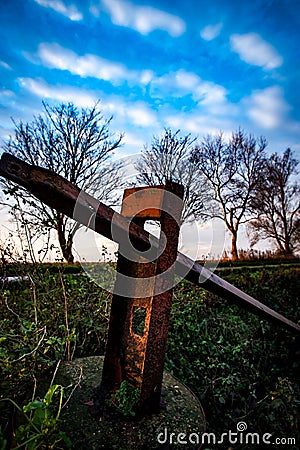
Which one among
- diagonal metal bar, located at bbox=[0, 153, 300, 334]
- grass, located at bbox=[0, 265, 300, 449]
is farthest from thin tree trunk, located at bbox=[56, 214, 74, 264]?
diagonal metal bar, located at bbox=[0, 153, 300, 334]

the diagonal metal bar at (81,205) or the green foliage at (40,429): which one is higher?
the diagonal metal bar at (81,205)

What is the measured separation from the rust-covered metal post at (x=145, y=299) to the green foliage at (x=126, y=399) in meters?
0.04

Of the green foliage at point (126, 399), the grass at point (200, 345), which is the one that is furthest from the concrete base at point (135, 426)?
the grass at point (200, 345)

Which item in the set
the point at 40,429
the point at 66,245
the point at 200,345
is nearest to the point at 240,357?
the point at 200,345

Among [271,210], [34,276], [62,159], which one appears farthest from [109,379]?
[271,210]

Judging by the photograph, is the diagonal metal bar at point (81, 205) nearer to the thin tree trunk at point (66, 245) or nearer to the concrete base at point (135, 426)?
the concrete base at point (135, 426)

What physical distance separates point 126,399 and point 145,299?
600mm

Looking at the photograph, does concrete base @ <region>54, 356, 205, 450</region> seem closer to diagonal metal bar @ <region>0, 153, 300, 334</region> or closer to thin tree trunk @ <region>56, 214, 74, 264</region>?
diagonal metal bar @ <region>0, 153, 300, 334</region>

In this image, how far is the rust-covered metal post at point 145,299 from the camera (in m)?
1.91

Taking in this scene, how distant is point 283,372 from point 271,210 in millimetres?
17193

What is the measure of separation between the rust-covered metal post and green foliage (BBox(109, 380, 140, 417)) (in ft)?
0.13

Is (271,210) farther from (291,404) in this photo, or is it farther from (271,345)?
(291,404)

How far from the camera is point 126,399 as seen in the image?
1.90m

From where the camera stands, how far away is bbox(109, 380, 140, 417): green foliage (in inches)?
73.6
